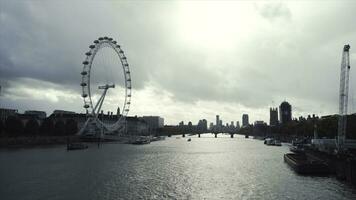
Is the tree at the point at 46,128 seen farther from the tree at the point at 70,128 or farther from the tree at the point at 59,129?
the tree at the point at 70,128

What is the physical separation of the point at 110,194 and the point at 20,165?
3099 cm

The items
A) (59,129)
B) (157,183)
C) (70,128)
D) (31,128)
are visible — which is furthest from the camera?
(70,128)

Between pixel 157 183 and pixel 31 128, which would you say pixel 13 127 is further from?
pixel 157 183

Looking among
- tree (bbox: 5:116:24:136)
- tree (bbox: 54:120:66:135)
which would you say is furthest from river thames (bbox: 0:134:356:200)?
tree (bbox: 54:120:66:135)

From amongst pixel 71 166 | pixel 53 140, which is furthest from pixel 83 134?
pixel 71 166

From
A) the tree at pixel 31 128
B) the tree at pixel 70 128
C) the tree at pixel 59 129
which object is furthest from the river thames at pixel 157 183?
the tree at pixel 70 128

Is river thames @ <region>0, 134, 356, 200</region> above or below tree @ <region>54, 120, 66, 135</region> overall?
below

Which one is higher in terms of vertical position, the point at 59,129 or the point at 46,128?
the point at 46,128

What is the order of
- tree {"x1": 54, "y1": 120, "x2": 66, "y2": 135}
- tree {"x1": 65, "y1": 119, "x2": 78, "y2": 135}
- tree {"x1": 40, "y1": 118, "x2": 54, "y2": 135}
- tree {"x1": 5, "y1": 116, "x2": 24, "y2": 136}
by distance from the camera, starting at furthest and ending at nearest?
tree {"x1": 65, "y1": 119, "x2": 78, "y2": 135}, tree {"x1": 54, "y1": 120, "x2": 66, "y2": 135}, tree {"x1": 40, "y1": 118, "x2": 54, "y2": 135}, tree {"x1": 5, "y1": 116, "x2": 24, "y2": 136}

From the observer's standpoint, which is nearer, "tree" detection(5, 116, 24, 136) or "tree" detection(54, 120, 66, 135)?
"tree" detection(5, 116, 24, 136)

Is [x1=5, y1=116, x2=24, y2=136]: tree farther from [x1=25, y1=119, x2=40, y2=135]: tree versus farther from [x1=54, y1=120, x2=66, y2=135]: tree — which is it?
[x1=54, y1=120, x2=66, y2=135]: tree

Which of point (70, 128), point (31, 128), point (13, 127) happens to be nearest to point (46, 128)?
point (31, 128)

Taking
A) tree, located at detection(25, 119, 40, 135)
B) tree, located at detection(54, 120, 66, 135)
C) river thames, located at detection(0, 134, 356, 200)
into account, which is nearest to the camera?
river thames, located at detection(0, 134, 356, 200)

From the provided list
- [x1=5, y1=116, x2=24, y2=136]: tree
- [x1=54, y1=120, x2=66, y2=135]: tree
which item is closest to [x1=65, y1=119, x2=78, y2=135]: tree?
[x1=54, y1=120, x2=66, y2=135]: tree
